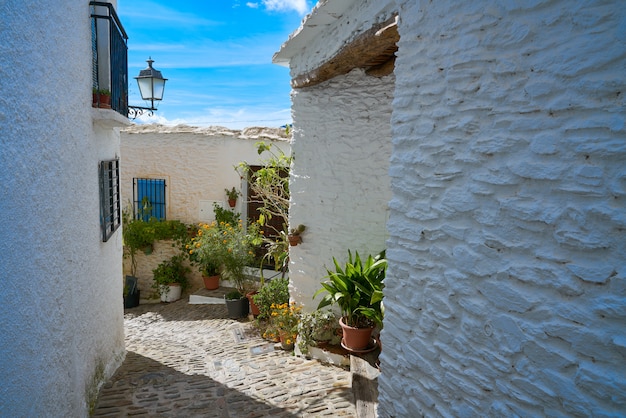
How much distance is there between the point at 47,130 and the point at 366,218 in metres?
3.46

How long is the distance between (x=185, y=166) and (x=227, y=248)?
252 cm

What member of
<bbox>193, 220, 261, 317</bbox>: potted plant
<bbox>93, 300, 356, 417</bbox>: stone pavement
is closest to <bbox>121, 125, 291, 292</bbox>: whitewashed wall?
<bbox>193, 220, 261, 317</bbox>: potted plant

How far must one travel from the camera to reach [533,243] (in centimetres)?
201

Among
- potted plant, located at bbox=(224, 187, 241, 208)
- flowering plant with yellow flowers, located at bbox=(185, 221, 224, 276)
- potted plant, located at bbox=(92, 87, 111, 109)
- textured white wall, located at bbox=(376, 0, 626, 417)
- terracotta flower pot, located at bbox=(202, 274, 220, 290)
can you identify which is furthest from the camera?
potted plant, located at bbox=(224, 187, 241, 208)

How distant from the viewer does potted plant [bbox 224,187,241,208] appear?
9531 mm

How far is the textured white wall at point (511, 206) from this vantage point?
173cm

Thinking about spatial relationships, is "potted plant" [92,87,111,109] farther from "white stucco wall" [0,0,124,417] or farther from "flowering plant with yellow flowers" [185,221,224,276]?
"flowering plant with yellow flowers" [185,221,224,276]

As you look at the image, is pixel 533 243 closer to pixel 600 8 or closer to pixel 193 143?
pixel 600 8

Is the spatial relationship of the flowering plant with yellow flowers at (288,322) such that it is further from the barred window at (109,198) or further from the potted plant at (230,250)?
the barred window at (109,198)

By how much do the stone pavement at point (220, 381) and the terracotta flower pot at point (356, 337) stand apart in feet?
1.15

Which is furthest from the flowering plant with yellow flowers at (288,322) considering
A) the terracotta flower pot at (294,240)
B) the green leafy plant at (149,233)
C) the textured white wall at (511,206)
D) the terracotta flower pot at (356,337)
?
the green leafy plant at (149,233)

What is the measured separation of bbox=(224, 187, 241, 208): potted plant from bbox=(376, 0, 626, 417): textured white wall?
6.85 m

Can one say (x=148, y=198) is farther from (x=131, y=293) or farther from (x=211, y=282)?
(x=211, y=282)

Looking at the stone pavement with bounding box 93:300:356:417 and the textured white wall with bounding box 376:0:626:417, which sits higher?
the textured white wall with bounding box 376:0:626:417
